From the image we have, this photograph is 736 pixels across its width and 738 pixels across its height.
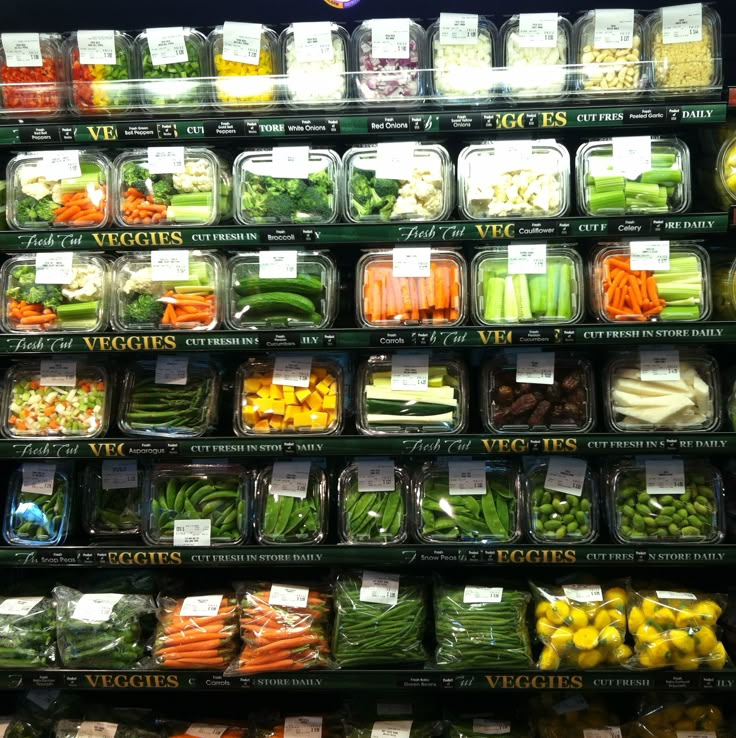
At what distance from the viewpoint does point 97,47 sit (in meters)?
2.75

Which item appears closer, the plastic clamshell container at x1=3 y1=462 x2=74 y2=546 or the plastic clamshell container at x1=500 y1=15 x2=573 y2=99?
the plastic clamshell container at x1=500 y1=15 x2=573 y2=99

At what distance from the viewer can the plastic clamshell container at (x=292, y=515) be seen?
9.05 feet

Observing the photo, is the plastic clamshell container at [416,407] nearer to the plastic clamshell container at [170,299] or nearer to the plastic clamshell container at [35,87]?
the plastic clamshell container at [170,299]

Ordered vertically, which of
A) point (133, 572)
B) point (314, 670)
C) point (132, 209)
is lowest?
point (314, 670)

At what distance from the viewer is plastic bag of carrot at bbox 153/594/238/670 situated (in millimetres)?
2678

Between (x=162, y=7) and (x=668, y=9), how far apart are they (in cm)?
200

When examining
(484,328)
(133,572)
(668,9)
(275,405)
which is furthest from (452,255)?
(133,572)

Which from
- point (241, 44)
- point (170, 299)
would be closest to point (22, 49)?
point (241, 44)

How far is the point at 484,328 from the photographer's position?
2543 mm

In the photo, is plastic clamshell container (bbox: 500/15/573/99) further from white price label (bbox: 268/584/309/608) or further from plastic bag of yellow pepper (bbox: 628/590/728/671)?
white price label (bbox: 268/584/309/608)

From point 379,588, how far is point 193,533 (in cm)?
74

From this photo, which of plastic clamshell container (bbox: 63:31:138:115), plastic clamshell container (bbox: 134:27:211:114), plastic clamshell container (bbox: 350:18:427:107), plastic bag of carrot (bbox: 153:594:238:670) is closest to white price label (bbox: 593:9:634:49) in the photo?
plastic clamshell container (bbox: 350:18:427:107)

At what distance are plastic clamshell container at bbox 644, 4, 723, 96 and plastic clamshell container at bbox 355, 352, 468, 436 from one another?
1308mm

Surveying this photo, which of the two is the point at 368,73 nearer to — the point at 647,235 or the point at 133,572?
the point at 647,235
